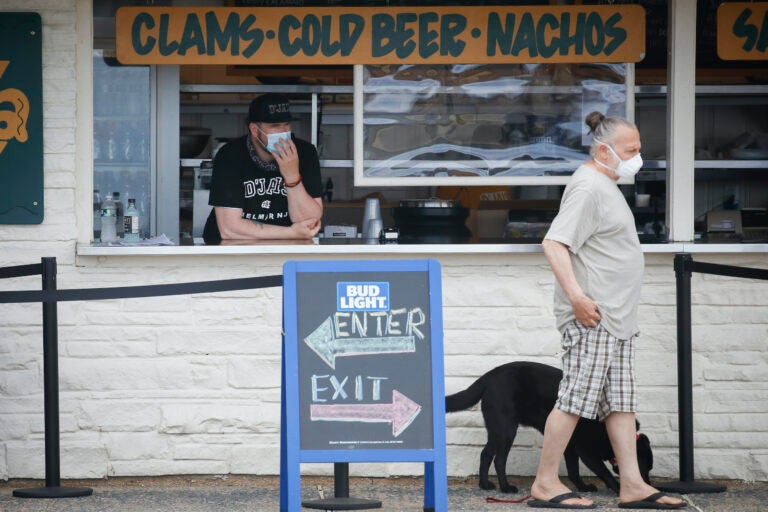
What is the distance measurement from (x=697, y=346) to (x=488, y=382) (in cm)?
129

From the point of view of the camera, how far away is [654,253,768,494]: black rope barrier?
651 centimetres

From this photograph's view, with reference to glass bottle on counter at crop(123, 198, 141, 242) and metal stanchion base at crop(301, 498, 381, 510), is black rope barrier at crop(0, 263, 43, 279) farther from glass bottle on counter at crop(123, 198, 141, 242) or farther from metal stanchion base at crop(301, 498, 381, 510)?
metal stanchion base at crop(301, 498, 381, 510)

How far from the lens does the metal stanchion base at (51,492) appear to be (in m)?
6.31

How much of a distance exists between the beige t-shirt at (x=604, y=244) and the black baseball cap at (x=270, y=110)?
203cm

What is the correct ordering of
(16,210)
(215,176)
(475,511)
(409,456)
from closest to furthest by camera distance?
(409,456) → (475,511) → (16,210) → (215,176)

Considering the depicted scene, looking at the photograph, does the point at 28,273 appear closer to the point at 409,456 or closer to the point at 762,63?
the point at 409,456

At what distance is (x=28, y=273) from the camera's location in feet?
20.8

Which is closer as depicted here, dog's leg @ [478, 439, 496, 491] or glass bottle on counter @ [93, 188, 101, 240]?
dog's leg @ [478, 439, 496, 491]

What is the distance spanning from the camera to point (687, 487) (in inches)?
261

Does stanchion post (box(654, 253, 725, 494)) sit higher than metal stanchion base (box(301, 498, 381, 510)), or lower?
higher

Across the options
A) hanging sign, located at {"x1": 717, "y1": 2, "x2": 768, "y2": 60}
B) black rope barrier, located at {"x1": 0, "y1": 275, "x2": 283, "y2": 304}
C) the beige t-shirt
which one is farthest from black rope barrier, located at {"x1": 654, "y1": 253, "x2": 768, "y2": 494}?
black rope barrier, located at {"x1": 0, "y1": 275, "x2": 283, "y2": 304}

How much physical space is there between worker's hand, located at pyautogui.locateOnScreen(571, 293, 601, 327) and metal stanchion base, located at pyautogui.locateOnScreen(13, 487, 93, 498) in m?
2.69

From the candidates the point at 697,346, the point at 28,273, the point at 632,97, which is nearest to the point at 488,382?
the point at 697,346

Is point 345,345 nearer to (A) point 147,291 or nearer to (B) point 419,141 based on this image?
(A) point 147,291
